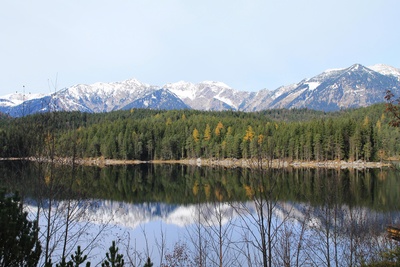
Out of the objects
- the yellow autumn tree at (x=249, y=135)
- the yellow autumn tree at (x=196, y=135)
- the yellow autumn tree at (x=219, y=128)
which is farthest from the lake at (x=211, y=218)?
the yellow autumn tree at (x=219, y=128)

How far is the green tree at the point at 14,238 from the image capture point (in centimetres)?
546

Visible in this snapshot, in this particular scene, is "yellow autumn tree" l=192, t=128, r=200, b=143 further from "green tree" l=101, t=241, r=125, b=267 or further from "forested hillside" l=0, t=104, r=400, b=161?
"green tree" l=101, t=241, r=125, b=267

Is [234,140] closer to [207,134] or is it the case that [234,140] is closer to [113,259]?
[207,134]

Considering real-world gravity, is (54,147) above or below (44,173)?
above

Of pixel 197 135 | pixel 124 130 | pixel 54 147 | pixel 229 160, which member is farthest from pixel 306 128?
pixel 54 147

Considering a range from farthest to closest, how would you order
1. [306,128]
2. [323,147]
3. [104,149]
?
[104,149] → [306,128] → [323,147]

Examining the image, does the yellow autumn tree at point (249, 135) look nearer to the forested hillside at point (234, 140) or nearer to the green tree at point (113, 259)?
the forested hillside at point (234, 140)

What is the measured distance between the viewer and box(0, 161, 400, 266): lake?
362 inches

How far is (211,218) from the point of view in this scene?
56.7 ft

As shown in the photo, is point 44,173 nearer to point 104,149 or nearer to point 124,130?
point 104,149

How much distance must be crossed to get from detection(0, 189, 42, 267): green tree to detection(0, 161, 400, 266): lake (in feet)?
6.77

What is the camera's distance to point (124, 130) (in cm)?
12694

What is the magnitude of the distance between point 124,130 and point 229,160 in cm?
4473

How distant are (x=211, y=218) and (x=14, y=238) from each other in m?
12.6
